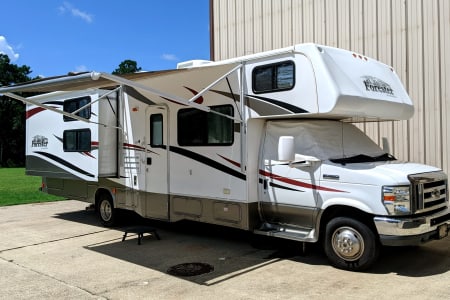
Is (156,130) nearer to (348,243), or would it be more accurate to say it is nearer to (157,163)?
(157,163)

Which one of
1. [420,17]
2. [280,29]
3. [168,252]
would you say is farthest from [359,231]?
[280,29]

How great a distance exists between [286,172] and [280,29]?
240 inches

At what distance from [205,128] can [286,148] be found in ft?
5.99

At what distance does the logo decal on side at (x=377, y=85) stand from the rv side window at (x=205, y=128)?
2.10 m

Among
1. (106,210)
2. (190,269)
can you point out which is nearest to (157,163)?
(106,210)

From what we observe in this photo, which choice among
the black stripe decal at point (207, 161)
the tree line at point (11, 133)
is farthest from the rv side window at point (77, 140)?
the tree line at point (11, 133)

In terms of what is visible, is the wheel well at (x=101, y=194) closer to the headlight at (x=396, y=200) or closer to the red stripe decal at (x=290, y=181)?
the red stripe decal at (x=290, y=181)

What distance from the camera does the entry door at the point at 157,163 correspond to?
28.1 ft

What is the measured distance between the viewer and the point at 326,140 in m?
6.97

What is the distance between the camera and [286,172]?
22.7 ft

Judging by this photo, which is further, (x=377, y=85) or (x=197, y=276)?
(x=377, y=85)

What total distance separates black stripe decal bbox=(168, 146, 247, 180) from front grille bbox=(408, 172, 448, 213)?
96.5 inches

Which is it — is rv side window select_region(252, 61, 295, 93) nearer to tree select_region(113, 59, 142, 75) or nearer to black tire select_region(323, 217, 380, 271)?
black tire select_region(323, 217, 380, 271)

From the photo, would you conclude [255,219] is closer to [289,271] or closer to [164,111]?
[289,271]
